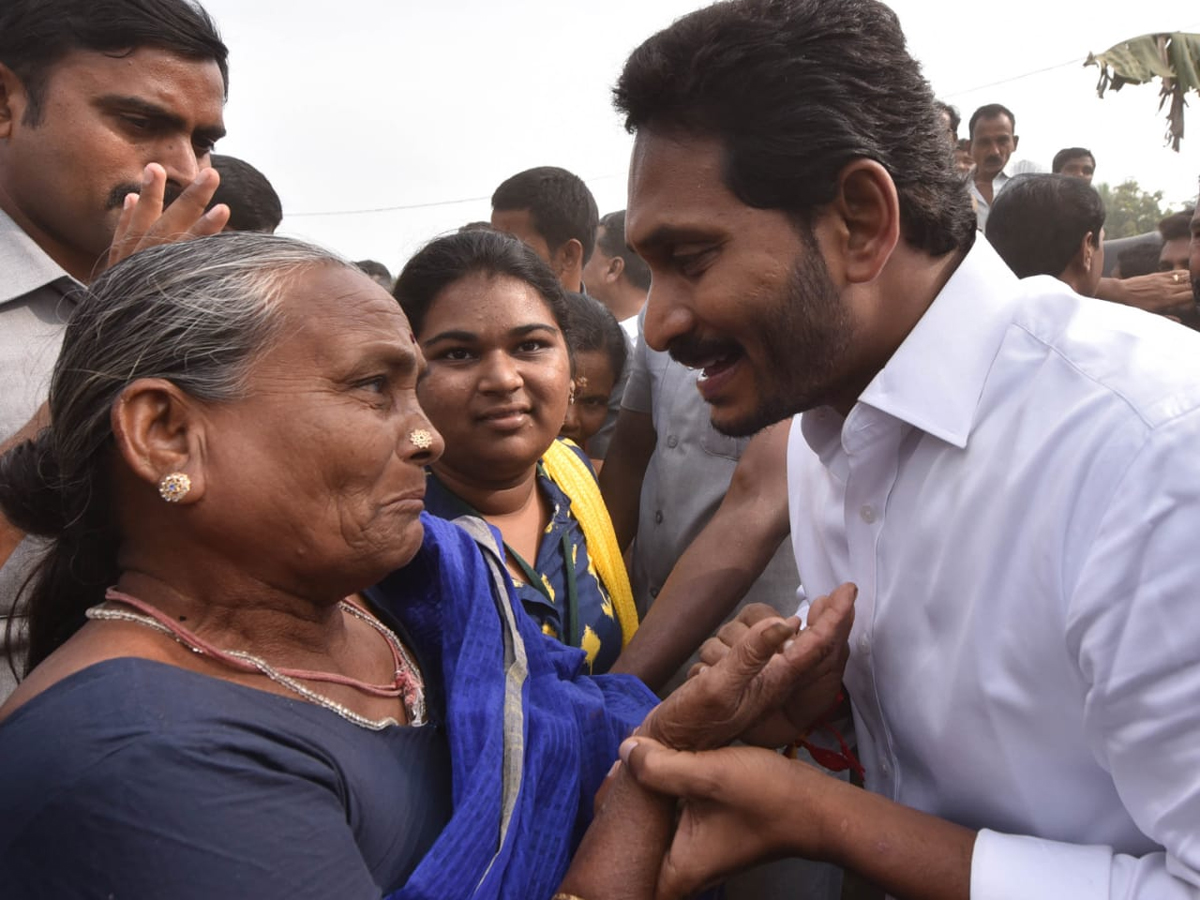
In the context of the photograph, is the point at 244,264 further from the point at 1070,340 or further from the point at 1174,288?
the point at 1174,288

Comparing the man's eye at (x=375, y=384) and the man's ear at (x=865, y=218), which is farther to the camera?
the man's ear at (x=865, y=218)

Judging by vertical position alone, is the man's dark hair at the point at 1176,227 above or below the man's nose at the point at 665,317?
below

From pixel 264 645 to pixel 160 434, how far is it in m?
0.40

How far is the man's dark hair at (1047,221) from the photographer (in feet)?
16.3

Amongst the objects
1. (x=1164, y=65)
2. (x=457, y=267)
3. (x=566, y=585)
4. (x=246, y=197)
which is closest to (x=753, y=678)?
(x=566, y=585)

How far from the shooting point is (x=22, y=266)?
93.7 inches

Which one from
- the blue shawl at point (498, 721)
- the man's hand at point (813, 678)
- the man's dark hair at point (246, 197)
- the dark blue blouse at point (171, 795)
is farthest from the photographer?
the man's dark hair at point (246, 197)

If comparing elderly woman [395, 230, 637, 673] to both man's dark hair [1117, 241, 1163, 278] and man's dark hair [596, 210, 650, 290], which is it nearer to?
man's dark hair [596, 210, 650, 290]

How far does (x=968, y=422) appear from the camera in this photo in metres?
1.77

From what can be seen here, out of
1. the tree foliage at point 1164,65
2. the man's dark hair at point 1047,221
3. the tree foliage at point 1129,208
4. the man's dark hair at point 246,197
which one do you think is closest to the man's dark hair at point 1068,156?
the tree foliage at point 1164,65

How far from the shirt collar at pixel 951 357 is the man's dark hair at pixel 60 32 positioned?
2028mm

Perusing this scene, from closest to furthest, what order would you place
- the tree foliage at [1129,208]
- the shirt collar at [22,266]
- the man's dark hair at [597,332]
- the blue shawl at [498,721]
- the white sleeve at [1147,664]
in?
the white sleeve at [1147,664] → the blue shawl at [498,721] → the shirt collar at [22,266] → the man's dark hair at [597,332] → the tree foliage at [1129,208]

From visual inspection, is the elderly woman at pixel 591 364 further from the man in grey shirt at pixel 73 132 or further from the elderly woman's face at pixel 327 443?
the elderly woman's face at pixel 327 443

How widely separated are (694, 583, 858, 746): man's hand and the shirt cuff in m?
0.40
